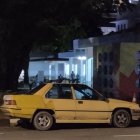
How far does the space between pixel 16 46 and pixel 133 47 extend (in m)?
5.68

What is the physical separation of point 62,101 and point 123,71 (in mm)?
9076

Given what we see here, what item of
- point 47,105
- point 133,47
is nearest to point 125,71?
point 133,47

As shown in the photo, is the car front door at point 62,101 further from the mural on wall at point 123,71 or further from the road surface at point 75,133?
the mural on wall at point 123,71

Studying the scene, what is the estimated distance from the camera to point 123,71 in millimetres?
24266

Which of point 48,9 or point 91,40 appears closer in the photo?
point 48,9

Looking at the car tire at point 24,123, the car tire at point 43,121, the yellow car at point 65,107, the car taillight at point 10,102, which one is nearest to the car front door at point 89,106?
the yellow car at point 65,107

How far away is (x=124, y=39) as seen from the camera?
104 feet

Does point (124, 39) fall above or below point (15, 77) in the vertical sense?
above

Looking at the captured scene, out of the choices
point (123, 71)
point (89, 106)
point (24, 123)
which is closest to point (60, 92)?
point (89, 106)

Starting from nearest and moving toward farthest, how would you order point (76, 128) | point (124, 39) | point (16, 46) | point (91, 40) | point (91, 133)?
point (91, 133), point (76, 128), point (16, 46), point (124, 39), point (91, 40)

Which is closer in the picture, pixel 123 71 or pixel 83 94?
pixel 83 94

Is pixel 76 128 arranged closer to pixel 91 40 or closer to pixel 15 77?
pixel 15 77

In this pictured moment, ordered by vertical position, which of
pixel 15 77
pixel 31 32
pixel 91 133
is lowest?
pixel 91 133

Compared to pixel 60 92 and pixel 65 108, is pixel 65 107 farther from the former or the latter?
pixel 60 92
